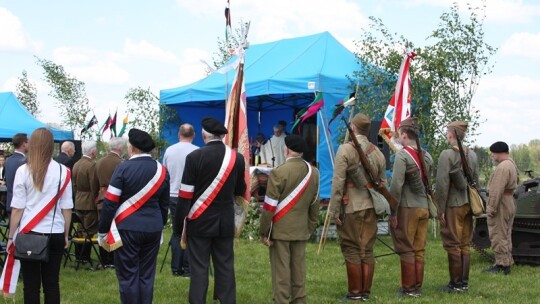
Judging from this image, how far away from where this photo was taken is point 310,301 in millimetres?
7051

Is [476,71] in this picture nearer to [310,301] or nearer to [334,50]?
[334,50]

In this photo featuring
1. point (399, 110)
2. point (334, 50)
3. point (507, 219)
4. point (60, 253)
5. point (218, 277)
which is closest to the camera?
point (60, 253)

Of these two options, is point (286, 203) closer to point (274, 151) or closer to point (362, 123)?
point (362, 123)

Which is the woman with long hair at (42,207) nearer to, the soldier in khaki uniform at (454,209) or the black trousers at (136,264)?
the black trousers at (136,264)

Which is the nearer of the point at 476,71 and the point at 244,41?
the point at 244,41

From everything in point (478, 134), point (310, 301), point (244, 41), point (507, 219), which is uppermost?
point (244, 41)

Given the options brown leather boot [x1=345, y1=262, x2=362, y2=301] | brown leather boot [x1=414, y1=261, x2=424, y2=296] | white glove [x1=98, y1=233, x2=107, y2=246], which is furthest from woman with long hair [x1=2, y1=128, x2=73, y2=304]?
brown leather boot [x1=414, y1=261, x2=424, y2=296]

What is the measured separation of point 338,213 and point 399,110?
3.64 metres

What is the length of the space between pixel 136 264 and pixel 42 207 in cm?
90

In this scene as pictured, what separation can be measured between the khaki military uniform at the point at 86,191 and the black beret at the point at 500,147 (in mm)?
5028

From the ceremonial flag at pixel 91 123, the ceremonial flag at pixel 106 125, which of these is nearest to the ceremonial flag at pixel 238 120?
the ceremonial flag at pixel 106 125

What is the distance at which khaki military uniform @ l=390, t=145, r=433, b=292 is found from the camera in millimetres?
6980

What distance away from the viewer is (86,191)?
873 cm

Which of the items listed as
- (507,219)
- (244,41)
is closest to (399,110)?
(507,219)
